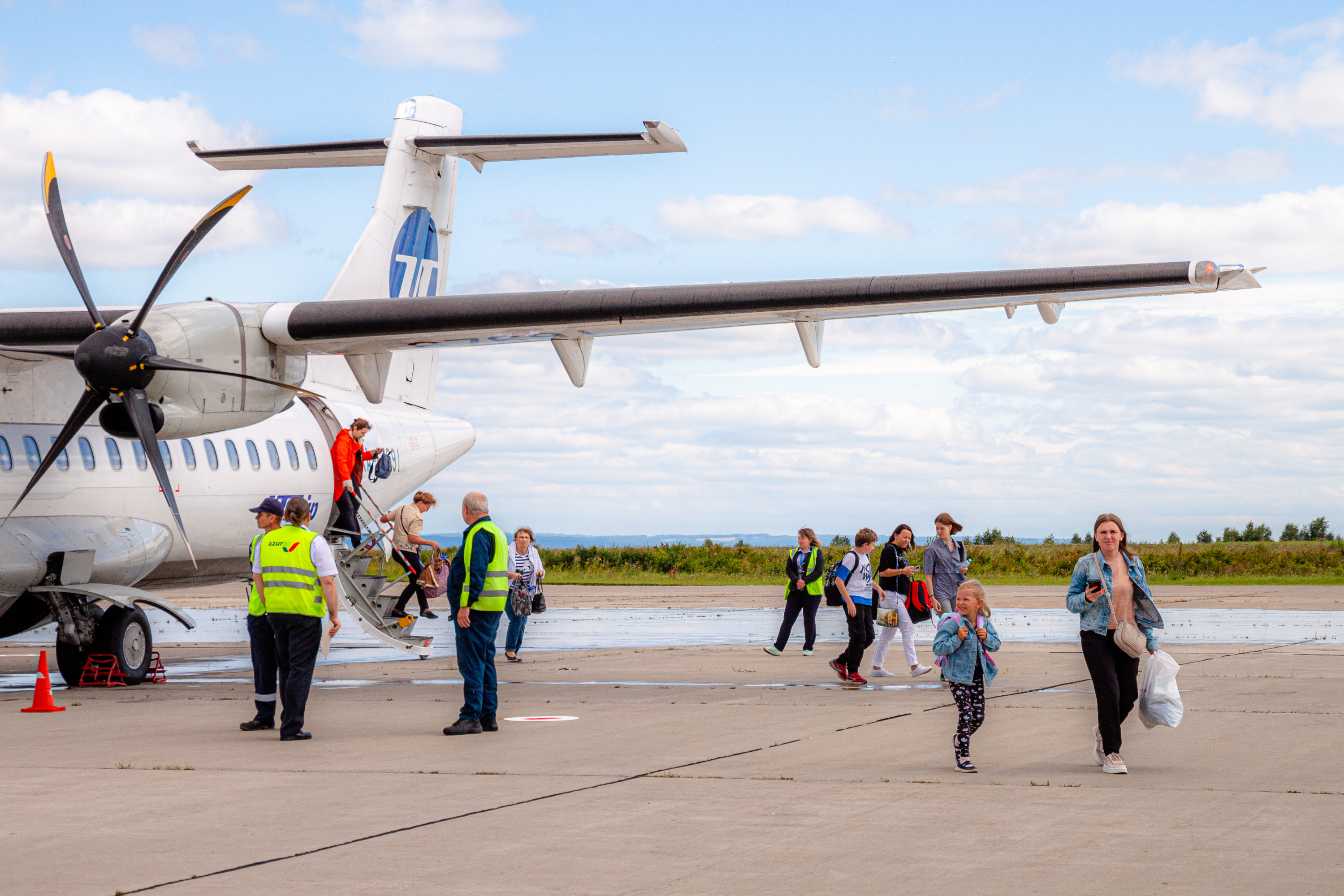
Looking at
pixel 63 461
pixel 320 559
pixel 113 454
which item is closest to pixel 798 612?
pixel 320 559

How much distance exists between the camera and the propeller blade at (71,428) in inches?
481

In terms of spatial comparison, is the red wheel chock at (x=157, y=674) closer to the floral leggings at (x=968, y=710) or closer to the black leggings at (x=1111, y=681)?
the floral leggings at (x=968, y=710)

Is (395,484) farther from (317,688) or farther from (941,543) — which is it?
(941,543)

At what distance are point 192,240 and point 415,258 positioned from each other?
6204mm

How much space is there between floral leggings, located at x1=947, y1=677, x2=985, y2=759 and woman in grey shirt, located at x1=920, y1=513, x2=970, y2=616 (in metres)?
4.53

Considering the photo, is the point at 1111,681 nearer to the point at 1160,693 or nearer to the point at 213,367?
the point at 1160,693

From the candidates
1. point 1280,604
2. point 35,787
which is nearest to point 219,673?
point 35,787

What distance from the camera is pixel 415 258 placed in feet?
62.4

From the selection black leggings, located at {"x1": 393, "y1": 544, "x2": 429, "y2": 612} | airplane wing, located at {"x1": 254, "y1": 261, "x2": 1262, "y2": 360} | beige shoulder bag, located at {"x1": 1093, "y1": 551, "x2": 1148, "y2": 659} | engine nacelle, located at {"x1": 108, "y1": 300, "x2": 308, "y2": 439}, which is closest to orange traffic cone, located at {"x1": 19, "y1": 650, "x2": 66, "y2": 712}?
engine nacelle, located at {"x1": 108, "y1": 300, "x2": 308, "y2": 439}

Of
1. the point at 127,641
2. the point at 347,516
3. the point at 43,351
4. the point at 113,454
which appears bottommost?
the point at 127,641

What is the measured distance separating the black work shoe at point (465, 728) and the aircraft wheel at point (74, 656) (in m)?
5.56

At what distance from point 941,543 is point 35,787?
7.99 metres

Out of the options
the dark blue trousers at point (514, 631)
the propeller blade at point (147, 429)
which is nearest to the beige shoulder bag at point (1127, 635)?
the propeller blade at point (147, 429)

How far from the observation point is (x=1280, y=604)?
27812 millimetres
